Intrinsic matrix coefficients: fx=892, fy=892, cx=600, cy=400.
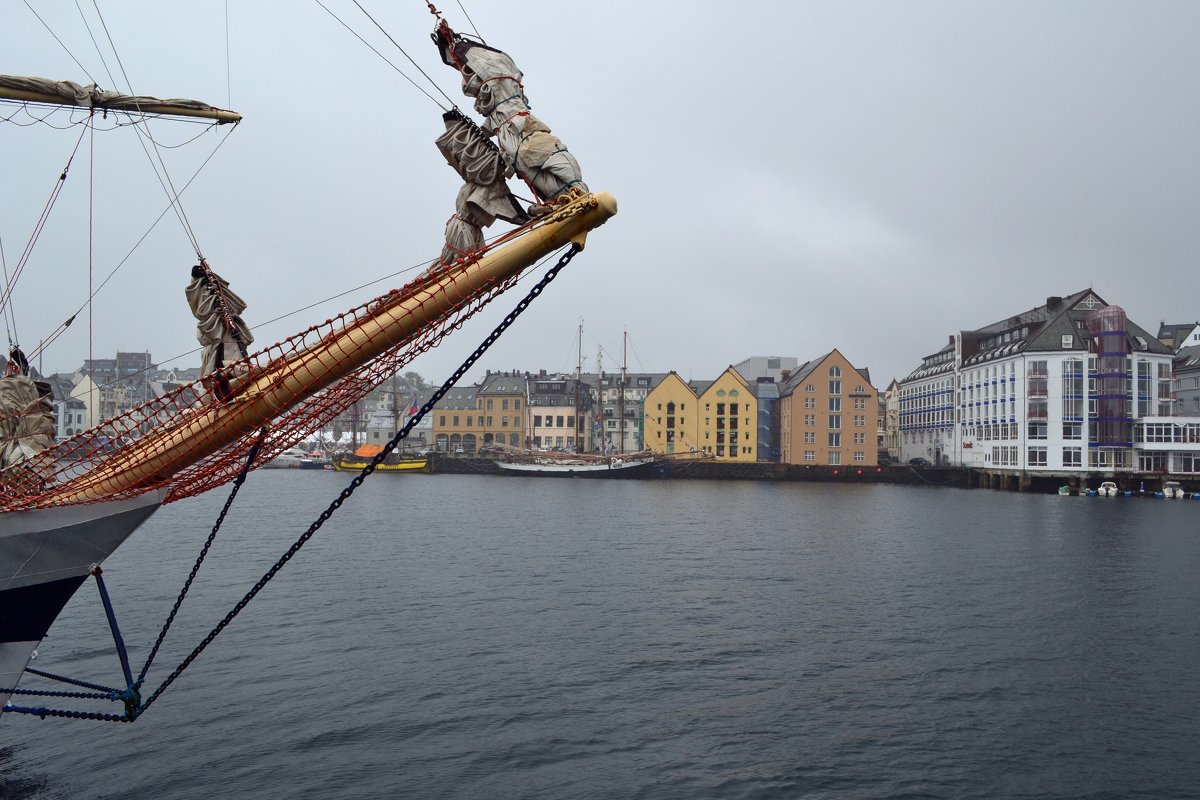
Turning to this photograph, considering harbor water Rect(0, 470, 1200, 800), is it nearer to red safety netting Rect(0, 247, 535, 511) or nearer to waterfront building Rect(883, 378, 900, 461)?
red safety netting Rect(0, 247, 535, 511)

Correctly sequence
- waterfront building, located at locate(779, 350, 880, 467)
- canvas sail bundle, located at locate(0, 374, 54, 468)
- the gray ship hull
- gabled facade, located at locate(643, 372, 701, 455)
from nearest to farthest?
the gray ship hull < canvas sail bundle, located at locate(0, 374, 54, 468) < waterfront building, located at locate(779, 350, 880, 467) < gabled facade, located at locate(643, 372, 701, 455)

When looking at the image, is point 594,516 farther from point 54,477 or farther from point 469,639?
point 54,477

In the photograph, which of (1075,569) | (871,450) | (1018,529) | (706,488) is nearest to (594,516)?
(1018,529)

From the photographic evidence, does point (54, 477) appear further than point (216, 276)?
Yes

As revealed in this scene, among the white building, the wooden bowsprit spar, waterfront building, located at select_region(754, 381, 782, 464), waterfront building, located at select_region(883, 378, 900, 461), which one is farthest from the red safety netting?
waterfront building, located at select_region(883, 378, 900, 461)

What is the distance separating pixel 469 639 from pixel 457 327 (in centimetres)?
1431

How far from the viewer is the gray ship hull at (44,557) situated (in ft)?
35.3

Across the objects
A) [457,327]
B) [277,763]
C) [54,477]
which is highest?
[457,327]

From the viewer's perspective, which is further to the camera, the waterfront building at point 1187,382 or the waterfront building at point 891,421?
the waterfront building at point 891,421

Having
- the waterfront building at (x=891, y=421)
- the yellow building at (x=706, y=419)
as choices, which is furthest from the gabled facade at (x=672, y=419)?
the waterfront building at (x=891, y=421)

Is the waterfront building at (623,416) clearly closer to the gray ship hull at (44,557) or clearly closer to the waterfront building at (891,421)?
the waterfront building at (891,421)

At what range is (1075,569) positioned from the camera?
35219 mm

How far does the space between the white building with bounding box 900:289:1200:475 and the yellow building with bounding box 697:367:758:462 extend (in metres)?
26.9

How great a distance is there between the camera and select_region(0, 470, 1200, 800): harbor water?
13.9 meters
